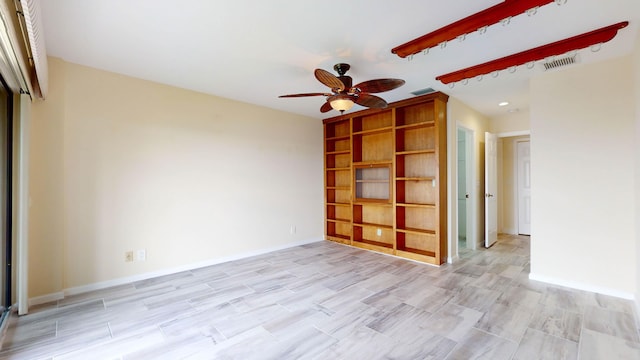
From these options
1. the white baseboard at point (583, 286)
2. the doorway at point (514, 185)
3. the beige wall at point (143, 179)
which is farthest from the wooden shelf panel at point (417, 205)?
the doorway at point (514, 185)

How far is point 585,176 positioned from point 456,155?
1501 millimetres

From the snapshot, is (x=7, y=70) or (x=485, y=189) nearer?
(x=7, y=70)

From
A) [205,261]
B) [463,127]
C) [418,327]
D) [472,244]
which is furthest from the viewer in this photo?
[472,244]

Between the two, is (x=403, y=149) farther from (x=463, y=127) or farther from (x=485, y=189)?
(x=485, y=189)

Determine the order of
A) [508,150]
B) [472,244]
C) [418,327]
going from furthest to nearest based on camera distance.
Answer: [508,150], [472,244], [418,327]

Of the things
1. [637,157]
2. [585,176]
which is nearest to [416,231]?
[585,176]

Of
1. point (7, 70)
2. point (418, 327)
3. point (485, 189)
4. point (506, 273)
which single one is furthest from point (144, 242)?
point (485, 189)

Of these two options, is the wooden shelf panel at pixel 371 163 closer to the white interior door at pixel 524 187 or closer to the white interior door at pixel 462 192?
the white interior door at pixel 462 192

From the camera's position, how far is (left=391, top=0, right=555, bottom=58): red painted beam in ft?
6.07

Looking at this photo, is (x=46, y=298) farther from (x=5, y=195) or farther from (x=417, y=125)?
(x=417, y=125)

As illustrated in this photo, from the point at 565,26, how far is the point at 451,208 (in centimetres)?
249

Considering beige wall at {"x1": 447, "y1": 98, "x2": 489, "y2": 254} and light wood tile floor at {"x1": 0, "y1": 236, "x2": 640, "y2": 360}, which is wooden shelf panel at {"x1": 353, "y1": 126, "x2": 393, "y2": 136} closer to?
beige wall at {"x1": 447, "y1": 98, "x2": 489, "y2": 254}

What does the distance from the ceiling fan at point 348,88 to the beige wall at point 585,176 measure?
2004 mm

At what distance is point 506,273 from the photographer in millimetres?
3502
